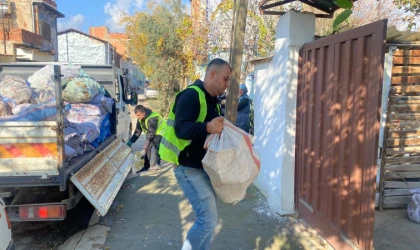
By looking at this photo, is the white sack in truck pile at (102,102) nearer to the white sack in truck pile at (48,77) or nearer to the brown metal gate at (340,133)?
the white sack in truck pile at (48,77)

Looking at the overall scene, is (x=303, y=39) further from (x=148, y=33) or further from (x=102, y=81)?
(x=148, y=33)

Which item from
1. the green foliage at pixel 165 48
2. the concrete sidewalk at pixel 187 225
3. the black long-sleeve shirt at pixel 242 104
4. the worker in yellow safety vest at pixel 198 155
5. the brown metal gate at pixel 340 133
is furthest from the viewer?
the green foliage at pixel 165 48

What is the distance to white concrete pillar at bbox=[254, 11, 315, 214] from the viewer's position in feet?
13.8

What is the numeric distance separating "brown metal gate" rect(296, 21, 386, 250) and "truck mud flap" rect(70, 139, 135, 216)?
237cm

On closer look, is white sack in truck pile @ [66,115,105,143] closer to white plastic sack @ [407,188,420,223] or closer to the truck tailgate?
the truck tailgate

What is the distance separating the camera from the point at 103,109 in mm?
5816

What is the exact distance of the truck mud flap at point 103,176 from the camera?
3.77 metres

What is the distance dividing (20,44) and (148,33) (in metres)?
7.13

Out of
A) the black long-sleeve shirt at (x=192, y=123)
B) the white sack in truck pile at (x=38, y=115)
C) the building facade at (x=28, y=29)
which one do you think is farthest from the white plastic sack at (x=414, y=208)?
the building facade at (x=28, y=29)

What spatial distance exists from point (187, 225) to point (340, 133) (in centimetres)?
217

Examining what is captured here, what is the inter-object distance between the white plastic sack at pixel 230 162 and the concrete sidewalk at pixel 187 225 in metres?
1.39

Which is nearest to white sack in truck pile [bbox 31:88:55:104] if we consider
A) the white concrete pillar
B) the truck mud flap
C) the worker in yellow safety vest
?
the truck mud flap

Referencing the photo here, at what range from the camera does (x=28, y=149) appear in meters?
3.43

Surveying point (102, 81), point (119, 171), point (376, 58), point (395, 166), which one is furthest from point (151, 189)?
point (376, 58)
